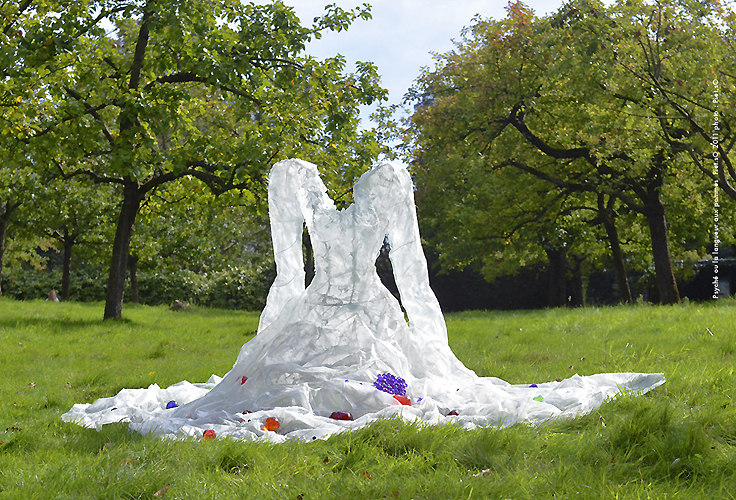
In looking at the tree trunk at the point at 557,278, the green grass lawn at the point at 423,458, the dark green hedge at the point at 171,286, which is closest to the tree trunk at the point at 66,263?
the dark green hedge at the point at 171,286

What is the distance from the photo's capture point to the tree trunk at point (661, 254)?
52.9 ft

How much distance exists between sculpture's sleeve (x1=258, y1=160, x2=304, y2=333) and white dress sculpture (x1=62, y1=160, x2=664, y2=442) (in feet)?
0.04

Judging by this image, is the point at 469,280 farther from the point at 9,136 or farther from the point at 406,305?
the point at 406,305

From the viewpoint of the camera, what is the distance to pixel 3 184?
1544 cm

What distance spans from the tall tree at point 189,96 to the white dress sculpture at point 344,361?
6.26 m

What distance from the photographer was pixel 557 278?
21109 millimetres

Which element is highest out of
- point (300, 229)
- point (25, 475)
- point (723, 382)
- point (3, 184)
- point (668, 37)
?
point (668, 37)

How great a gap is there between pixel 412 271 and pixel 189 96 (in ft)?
27.2

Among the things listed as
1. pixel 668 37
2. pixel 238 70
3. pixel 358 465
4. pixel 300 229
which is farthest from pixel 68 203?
pixel 358 465

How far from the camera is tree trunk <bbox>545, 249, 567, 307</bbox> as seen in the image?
2091 cm

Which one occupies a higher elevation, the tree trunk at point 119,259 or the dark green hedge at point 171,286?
the tree trunk at point 119,259

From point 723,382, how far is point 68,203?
702 inches

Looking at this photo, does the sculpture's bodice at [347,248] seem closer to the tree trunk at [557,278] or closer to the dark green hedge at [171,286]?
the tree trunk at [557,278]

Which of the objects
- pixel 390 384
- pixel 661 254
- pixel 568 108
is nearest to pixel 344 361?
pixel 390 384
